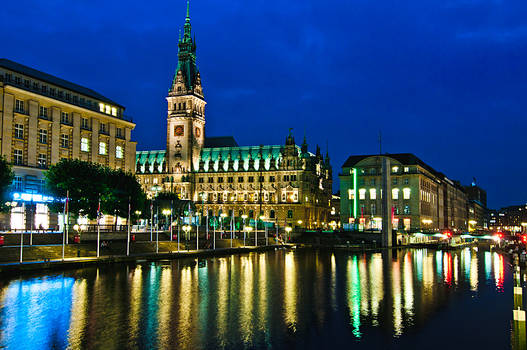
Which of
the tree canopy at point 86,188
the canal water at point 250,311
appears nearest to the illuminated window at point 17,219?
the tree canopy at point 86,188

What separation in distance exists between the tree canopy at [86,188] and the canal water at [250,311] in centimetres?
2972

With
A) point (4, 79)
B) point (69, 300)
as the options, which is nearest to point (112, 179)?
point (4, 79)

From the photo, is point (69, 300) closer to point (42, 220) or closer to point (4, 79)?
point (42, 220)

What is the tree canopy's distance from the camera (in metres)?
84.4

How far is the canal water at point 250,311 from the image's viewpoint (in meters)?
26.2

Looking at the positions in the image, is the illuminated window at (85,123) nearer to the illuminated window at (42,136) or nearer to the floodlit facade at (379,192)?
the illuminated window at (42,136)

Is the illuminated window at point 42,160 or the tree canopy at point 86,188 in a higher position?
the illuminated window at point 42,160

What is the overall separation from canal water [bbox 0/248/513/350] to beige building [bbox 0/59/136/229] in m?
40.8

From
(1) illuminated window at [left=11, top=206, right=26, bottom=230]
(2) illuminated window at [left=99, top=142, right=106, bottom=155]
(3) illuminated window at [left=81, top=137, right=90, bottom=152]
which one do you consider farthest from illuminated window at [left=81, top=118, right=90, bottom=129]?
(1) illuminated window at [left=11, top=206, right=26, bottom=230]

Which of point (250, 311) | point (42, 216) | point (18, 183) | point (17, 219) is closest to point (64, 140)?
point (18, 183)

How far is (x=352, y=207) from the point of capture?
174500 mm

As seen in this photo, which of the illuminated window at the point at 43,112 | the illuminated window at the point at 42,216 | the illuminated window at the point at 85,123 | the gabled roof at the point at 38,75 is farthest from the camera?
the illuminated window at the point at 85,123

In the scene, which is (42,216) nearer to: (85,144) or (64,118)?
(85,144)

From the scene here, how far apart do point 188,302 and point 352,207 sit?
14169 cm
